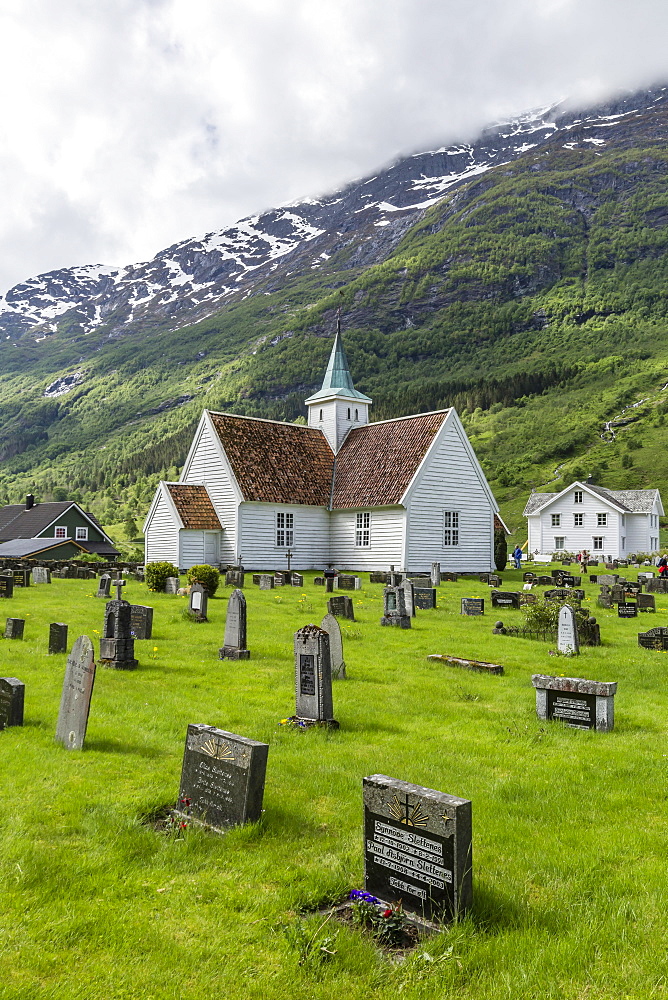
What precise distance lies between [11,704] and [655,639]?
1486 centimetres

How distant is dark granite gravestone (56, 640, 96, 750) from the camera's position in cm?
834

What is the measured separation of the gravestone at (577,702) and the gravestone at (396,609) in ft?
30.5

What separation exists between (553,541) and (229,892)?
7564cm

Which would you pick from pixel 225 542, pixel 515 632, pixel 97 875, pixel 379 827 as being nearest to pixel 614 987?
pixel 379 827

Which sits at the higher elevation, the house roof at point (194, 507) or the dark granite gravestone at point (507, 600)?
the house roof at point (194, 507)

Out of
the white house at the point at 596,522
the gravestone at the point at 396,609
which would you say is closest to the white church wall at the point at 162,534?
the gravestone at the point at 396,609

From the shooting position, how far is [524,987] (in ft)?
13.7

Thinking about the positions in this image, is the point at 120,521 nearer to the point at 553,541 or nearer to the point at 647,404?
the point at 553,541

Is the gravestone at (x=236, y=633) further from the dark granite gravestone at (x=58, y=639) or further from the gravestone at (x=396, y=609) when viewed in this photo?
the gravestone at (x=396, y=609)

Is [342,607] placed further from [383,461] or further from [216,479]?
[383,461]

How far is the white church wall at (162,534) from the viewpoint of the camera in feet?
124

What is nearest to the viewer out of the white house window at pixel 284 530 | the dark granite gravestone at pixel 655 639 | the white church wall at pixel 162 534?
the dark granite gravestone at pixel 655 639

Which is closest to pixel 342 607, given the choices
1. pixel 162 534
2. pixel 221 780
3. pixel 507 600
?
pixel 507 600

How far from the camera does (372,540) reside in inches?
1558
